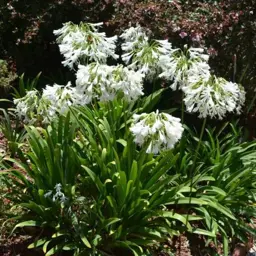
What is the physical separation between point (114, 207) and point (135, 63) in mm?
998

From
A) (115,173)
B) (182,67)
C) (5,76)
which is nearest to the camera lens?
(182,67)

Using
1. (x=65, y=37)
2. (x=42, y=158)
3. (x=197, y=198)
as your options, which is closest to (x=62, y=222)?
(x=42, y=158)

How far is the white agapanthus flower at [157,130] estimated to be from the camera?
11.0 ft

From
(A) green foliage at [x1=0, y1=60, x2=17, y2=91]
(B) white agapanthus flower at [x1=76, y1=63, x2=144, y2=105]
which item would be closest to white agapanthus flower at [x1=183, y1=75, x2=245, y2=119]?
(B) white agapanthus flower at [x1=76, y1=63, x2=144, y2=105]

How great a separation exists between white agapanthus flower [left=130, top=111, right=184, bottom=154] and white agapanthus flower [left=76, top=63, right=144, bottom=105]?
0.35m

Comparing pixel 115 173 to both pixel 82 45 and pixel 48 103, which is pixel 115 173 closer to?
pixel 48 103

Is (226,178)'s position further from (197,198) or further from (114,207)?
(114,207)

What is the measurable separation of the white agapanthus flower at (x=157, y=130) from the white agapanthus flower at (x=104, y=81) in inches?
13.6

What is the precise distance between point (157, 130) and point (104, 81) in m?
0.53

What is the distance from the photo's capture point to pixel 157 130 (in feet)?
11.1

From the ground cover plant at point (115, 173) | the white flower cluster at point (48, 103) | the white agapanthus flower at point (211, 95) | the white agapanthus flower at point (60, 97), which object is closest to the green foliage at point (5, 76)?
the ground cover plant at point (115, 173)

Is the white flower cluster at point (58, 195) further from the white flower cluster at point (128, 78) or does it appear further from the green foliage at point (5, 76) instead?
the green foliage at point (5, 76)

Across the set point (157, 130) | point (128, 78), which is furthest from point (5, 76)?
point (157, 130)

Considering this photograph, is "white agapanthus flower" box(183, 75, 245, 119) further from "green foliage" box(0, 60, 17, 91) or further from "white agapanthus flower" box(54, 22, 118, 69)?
"green foliage" box(0, 60, 17, 91)
